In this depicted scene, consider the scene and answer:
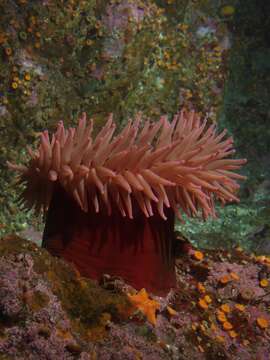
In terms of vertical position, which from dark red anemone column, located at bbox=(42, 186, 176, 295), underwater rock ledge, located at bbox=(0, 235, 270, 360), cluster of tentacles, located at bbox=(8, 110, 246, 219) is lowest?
underwater rock ledge, located at bbox=(0, 235, 270, 360)

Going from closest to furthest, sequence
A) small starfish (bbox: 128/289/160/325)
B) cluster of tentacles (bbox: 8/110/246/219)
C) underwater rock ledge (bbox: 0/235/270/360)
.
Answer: underwater rock ledge (bbox: 0/235/270/360) → small starfish (bbox: 128/289/160/325) → cluster of tentacles (bbox: 8/110/246/219)

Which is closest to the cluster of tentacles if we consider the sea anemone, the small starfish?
the sea anemone

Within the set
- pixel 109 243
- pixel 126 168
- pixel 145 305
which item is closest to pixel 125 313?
pixel 145 305

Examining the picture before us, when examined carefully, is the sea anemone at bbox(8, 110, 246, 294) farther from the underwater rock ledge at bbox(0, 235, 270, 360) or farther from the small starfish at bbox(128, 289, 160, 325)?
the small starfish at bbox(128, 289, 160, 325)

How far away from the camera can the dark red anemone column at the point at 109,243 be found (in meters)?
2.44

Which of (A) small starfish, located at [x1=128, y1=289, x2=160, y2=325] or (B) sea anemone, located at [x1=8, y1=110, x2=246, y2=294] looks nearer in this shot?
(A) small starfish, located at [x1=128, y1=289, x2=160, y2=325]

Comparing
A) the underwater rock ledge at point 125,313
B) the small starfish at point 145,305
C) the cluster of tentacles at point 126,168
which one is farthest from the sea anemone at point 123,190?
the small starfish at point 145,305

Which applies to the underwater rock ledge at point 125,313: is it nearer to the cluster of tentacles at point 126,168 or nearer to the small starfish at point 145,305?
the small starfish at point 145,305

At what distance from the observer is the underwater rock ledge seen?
1598 millimetres

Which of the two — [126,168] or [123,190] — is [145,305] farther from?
[126,168]

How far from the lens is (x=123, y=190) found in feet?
7.61

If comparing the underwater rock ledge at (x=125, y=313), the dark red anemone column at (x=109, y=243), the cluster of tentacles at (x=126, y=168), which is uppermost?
the cluster of tentacles at (x=126, y=168)

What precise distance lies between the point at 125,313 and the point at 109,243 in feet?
1.85

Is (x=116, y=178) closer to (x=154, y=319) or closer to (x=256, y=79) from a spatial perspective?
(x=154, y=319)
